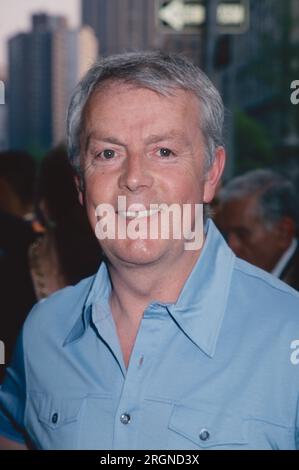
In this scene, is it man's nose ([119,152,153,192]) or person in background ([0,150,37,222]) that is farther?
person in background ([0,150,37,222])

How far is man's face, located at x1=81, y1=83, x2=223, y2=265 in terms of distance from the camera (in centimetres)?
106

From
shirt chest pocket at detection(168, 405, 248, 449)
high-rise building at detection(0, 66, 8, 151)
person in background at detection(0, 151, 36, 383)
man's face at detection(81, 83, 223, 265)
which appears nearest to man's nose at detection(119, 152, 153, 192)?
man's face at detection(81, 83, 223, 265)

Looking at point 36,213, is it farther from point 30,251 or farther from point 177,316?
point 177,316

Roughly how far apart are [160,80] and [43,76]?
100cm

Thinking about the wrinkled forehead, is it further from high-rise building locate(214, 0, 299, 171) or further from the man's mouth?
high-rise building locate(214, 0, 299, 171)

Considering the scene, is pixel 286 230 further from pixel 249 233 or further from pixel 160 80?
pixel 160 80

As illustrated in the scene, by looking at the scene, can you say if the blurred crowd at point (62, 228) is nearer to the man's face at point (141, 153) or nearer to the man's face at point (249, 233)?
the man's face at point (249, 233)

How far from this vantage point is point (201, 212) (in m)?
1.14

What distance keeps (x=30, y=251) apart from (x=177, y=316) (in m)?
0.77

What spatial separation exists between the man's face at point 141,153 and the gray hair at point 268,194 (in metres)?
0.89

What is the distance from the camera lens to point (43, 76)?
1951mm

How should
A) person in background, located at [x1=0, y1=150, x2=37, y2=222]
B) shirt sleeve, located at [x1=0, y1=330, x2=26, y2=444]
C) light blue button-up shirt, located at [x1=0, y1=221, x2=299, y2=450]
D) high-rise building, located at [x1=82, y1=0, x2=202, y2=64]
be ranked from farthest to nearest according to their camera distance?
1. person in background, located at [x1=0, y1=150, x2=37, y2=222]
2. high-rise building, located at [x1=82, y1=0, x2=202, y2=64]
3. shirt sleeve, located at [x1=0, y1=330, x2=26, y2=444]
4. light blue button-up shirt, located at [x1=0, y1=221, x2=299, y2=450]

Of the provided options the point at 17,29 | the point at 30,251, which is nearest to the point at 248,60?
the point at 17,29

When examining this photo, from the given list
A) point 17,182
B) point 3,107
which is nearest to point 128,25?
point 3,107
